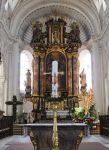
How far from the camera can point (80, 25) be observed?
75.0ft

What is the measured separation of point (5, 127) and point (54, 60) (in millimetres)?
7593

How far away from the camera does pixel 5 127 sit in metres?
14.6

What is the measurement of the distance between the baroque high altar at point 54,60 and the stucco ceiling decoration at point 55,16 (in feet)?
2.89

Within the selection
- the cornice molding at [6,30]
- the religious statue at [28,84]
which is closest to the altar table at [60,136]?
the cornice molding at [6,30]

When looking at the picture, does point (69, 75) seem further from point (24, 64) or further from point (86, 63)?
point (24, 64)

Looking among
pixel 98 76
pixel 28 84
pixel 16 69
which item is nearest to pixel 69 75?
pixel 98 76

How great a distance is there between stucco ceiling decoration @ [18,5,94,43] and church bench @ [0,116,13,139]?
8.17 meters

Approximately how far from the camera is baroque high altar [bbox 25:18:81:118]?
20.3 meters

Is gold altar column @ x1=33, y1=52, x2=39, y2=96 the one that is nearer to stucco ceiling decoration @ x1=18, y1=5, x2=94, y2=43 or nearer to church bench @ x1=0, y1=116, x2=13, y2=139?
stucco ceiling decoration @ x1=18, y1=5, x2=94, y2=43

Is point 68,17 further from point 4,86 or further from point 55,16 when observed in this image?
point 4,86

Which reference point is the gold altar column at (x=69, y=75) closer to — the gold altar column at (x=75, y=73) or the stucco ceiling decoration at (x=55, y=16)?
the gold altar column at (x=75, y=73)

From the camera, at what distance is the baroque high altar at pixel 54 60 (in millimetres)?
20297

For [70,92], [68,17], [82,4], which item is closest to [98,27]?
[82,4]

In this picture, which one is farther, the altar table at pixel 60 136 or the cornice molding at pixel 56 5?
the cornice molding at pixel 56 5
